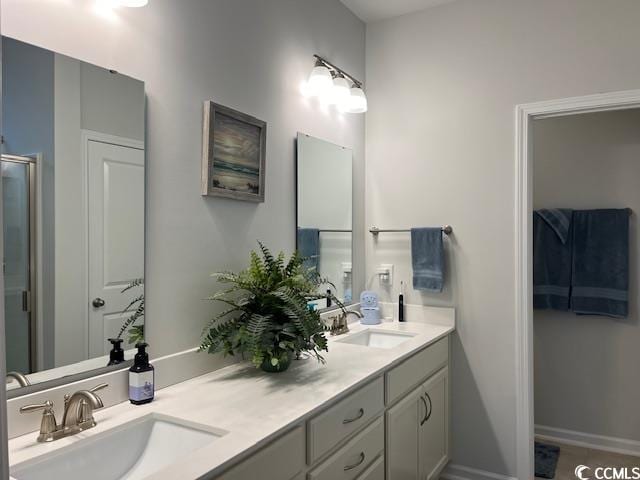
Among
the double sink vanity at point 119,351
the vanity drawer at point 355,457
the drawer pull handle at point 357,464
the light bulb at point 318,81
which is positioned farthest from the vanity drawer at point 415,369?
the light bulb at point 318,81

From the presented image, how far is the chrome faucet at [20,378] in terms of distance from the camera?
3.99 ft

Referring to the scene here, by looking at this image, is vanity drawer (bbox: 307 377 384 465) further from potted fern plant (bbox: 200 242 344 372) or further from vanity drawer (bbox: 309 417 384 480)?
potted fern plant (bbox: 200 242 344 372)

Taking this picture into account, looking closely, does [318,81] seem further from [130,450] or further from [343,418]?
[130,450]

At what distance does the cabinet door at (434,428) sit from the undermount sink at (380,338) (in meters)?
0.25

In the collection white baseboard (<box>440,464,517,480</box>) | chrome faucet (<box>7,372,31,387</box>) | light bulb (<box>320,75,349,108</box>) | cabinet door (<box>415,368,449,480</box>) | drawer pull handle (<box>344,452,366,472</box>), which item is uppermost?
light bulb (<box>320,75,349,108</box>)

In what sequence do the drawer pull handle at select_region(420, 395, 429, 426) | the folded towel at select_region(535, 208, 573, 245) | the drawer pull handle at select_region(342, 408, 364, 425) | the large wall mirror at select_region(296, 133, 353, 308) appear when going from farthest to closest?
1. the folded towel at select_region(535, 208, 573, 245)
2. the large wall mirror at select_region(296, 133, 353, 308)
3. the drawer pull handle at select_region(420, 395, 429, 426)
4. the drawer pull handle at select_region(342, 408, 364, 425)

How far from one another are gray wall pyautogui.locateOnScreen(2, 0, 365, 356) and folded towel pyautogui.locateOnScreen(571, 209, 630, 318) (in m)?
2.03

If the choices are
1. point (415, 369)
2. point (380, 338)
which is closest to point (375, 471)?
point (415, 369)

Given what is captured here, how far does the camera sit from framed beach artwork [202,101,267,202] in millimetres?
1800

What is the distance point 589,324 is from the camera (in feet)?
10.5

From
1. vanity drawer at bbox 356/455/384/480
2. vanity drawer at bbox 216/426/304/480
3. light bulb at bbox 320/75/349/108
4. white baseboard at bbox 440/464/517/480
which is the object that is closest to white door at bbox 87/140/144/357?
vanity drawer at bbox 216/426/304/480

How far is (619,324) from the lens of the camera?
10.2 feet

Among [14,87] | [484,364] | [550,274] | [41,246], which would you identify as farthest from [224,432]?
[550,274]

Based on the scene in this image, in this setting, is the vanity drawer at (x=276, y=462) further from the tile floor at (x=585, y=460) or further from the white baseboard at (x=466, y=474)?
the tile floor at (x=585, y=460)
